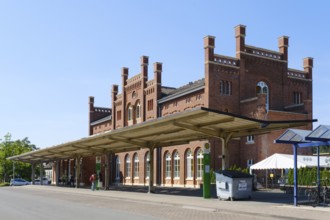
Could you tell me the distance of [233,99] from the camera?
43875mm

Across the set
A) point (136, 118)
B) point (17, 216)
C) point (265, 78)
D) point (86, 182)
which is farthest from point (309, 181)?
point (86, 182)

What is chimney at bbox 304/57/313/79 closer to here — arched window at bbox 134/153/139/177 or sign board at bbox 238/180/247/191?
arched window at bbox 134/153/139/177

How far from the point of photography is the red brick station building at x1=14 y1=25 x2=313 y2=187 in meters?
42.3

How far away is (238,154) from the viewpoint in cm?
4356

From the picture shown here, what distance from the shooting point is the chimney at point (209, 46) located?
42031 millimetres

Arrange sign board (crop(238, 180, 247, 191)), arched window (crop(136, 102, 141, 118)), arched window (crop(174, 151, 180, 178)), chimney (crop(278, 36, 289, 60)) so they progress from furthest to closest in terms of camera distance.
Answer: arched window (crop(136, 102, 141, 118)), arched window (crop(174, 151, 180, 178)), chimney (crop(278, 36, 289, 60)), sign board (crop(238, 180, 247, 191))

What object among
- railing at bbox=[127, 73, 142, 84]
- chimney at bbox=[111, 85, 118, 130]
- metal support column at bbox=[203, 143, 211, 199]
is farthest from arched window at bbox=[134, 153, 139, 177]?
metal support column at bbox=[203, 143, 211, 199]

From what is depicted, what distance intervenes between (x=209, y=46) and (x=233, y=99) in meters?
5.62

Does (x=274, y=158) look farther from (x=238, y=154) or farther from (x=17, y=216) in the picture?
(x=17, y=216)

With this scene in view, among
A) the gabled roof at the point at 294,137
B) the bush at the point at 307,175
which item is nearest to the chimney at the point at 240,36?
the bush at the point at 307,175

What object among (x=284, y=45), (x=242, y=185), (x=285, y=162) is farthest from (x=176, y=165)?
(x=242, y=185)

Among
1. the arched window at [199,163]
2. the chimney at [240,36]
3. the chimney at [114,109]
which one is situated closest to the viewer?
the arched window at [199,163]

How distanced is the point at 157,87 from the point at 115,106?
1291 centimetres

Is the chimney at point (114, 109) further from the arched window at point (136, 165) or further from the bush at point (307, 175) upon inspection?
the bush at point (307, 175)
